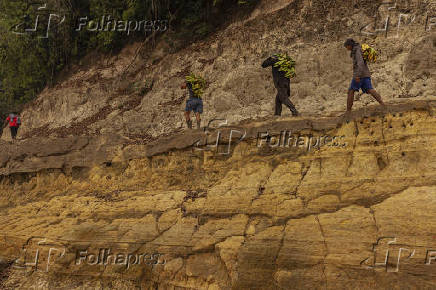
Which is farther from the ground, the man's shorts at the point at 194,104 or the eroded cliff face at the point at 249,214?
the man's shorts at the point at 194,104

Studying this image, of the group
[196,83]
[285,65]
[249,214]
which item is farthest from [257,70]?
[249,214]

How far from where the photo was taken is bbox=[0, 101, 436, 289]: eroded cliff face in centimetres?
401

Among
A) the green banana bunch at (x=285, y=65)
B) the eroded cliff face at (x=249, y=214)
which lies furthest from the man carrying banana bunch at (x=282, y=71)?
the eroded cliff face at (x=249, y=214)

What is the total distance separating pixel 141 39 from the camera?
15.1m

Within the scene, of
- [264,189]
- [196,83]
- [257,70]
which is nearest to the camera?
[264,189]

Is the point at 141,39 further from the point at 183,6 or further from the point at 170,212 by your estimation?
the point at 170,212

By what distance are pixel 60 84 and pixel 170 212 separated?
13.0 meters

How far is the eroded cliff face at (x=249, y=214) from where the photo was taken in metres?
4.01

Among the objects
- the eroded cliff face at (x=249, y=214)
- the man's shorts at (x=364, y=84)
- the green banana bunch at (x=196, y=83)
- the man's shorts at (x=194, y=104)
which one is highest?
the man's shorts at (x=364, y=84)

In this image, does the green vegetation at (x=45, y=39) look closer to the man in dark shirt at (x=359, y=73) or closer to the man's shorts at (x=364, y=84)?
the man in dark shirt at (x=359, y=73)

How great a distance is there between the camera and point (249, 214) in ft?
16.7

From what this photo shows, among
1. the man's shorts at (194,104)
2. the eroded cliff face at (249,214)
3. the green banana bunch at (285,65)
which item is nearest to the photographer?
the eroded cliff face at (249,214)

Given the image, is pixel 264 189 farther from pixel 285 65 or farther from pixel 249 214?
pixel 285 65

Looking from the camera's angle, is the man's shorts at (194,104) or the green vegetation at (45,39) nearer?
the man's shorts at (194,104)
